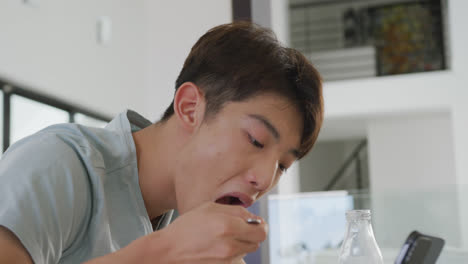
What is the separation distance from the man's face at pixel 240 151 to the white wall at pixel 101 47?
3.32ft

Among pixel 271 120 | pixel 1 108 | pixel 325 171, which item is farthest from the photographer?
pixel 325 171

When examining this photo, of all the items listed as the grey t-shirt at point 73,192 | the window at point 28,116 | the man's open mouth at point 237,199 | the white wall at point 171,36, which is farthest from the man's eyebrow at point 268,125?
the window at point 28,116

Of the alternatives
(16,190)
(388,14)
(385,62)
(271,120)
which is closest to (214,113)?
(271,120)

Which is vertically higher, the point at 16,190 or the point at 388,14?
the point at 388,14

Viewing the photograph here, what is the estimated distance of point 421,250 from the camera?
77 cm

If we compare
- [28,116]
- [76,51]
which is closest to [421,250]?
[28,116]

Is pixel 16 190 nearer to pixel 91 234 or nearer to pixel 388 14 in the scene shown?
pixel 91 234

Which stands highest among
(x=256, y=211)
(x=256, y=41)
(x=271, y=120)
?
(x=256, y=41)

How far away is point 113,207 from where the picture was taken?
3.07 feet

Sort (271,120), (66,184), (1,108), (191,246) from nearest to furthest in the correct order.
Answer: (191,246)
(66,184)
(271,120)
(1,108)

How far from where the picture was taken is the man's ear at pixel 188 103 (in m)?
0.95

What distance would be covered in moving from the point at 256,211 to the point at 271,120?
95 cm

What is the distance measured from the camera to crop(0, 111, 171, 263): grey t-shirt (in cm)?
71

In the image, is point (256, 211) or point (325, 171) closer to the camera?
point (256, 211)
